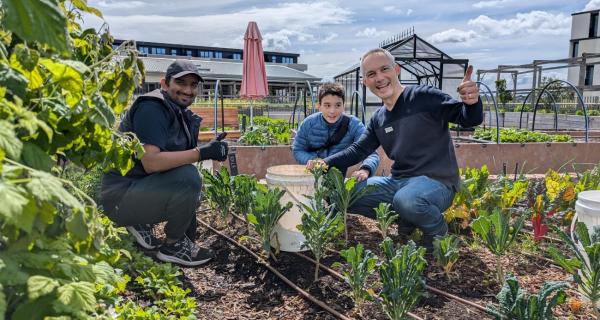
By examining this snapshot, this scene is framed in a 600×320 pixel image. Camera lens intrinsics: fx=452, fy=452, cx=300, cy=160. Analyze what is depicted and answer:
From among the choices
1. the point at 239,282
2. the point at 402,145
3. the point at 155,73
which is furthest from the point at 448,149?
the point at 155,73

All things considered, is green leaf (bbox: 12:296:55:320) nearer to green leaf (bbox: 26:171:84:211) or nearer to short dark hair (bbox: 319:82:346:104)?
green leaf (bbox: 26:171:84:211)

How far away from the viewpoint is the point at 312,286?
8.01 ft

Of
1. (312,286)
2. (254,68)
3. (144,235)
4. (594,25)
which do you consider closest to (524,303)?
(312,286)

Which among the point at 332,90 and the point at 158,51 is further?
the point at 158,51

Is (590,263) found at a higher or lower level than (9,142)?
lower

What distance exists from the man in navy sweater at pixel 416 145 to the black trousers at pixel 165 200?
2.60 feet

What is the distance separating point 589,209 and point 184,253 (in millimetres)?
2238

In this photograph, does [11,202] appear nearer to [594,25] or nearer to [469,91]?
[469,91]

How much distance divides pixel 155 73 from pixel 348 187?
31458 millimetres

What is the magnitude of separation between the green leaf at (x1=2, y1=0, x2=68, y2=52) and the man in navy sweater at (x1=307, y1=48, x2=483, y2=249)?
90.0 inches

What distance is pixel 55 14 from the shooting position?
779 millimetres

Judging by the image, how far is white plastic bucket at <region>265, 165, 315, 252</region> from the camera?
9.39 feet

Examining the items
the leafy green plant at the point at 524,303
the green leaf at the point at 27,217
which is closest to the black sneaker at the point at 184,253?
the leafy green plant at the point at 524,303

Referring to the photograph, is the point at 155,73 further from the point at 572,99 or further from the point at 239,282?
the point at 239,282
